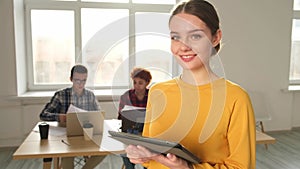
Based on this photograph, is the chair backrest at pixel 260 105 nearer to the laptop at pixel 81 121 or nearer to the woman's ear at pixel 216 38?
the laptop at pixel 81 121

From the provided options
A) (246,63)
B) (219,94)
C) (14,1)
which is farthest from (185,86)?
(246,63)

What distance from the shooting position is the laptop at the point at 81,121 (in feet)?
6.32

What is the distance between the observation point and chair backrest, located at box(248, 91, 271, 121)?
4.35 metres

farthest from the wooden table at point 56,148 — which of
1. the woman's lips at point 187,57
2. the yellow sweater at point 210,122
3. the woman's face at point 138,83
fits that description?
the woman's lips at point 187,57

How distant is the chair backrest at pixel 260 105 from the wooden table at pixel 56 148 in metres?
3.14

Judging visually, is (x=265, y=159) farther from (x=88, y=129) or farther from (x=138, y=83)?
(x=138, y=83)

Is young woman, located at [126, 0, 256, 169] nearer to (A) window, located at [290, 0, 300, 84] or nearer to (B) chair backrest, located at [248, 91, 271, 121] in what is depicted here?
(B) chair backrest, located at [248, 91, 271, 121]

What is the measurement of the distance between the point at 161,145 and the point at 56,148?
138 cm

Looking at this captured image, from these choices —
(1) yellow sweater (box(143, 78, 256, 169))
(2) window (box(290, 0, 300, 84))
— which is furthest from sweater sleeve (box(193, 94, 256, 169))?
(2) window (box(290, 0, 300, 84))

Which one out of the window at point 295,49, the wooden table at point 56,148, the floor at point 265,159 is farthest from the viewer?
the window at point 295,49

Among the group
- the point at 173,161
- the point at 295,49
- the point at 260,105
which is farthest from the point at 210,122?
the point at 295,49

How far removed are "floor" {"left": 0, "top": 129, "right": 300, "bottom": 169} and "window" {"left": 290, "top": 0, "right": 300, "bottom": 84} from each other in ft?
4.69

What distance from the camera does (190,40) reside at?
77cm

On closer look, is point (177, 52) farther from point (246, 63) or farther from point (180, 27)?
point (246, 63)
